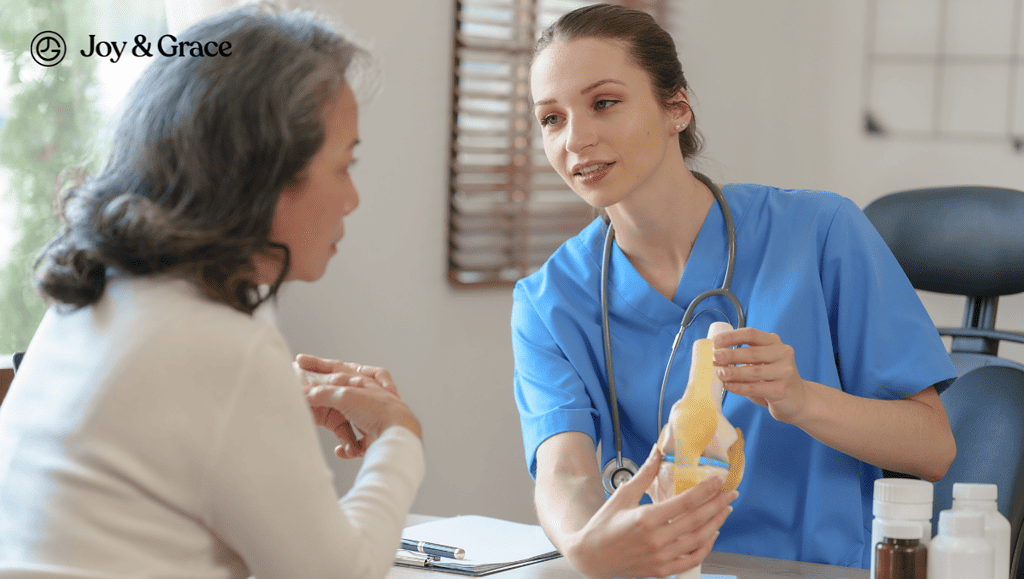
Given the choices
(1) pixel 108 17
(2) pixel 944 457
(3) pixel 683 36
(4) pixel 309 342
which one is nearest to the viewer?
(2) pixel 944 457

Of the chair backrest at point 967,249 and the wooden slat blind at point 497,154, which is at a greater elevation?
the wooden slat blind at point 497,154

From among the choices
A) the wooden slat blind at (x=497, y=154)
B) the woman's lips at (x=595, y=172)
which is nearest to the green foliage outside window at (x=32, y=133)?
the wooden slat blind at (x=497, y=154)

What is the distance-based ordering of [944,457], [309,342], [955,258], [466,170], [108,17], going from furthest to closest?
[466,170] → [309,342] → [108,17] → [955,258] → [944,457]

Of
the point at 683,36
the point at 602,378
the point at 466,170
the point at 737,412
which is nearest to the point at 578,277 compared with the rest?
the point at 602,378

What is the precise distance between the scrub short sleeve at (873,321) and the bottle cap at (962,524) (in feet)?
1.61

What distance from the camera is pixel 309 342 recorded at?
2197 mm

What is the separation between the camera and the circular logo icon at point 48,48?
73.5 inches

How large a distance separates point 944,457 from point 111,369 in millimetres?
1136

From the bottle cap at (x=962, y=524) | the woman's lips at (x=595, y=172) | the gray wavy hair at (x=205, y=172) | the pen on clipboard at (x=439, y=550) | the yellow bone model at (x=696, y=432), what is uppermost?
the woman's lips at (x=595, y=172)

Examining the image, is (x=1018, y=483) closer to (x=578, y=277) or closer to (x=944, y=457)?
(x=944, y=457)

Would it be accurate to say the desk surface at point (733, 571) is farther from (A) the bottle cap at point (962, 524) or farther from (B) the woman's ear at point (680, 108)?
(B) the woman's ear at point (680, 108)

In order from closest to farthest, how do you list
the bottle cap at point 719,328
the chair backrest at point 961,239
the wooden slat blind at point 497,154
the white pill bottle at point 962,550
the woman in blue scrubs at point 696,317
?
the white pill bottle at point 962,550 < the bottle cap at point 719,328 < the woman in blue scrubs at point 696,317 < the chair backrest at point 961,239 < the wooden slat blind at point 497,154

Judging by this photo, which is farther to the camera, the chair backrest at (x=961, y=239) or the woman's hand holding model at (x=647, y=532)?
the chair backrest at (x=961, y=239)

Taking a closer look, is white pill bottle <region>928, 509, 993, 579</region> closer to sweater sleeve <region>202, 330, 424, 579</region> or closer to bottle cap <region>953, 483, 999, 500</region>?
bottle cap <region>953, 483, 999, 500</region>
